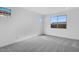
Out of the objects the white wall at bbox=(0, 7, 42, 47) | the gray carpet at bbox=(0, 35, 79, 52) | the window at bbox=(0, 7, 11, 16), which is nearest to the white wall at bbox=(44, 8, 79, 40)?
the gray carpet at bbox=(0, 35, 79, 52)

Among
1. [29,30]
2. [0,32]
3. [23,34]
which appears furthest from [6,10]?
[29,30]

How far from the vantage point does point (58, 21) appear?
7.32m

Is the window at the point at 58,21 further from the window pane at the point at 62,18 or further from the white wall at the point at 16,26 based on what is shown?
the white wall at the point at 16,26

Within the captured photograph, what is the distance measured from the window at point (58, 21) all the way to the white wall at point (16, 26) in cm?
235

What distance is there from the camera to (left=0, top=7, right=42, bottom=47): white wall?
3938 mm

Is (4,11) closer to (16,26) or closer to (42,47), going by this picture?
(16,26)

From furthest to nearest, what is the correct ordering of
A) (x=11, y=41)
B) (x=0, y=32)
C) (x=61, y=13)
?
(x=61, y=13) → (x=11, y=41) → (x=0, y=32)

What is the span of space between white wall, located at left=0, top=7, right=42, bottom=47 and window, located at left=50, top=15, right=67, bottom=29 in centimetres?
235

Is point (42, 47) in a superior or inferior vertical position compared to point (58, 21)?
inferior

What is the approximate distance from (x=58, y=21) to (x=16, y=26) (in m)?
4.26

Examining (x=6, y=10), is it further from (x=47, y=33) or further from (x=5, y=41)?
(x=47, y=33)

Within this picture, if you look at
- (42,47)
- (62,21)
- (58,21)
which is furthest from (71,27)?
(42,47)
